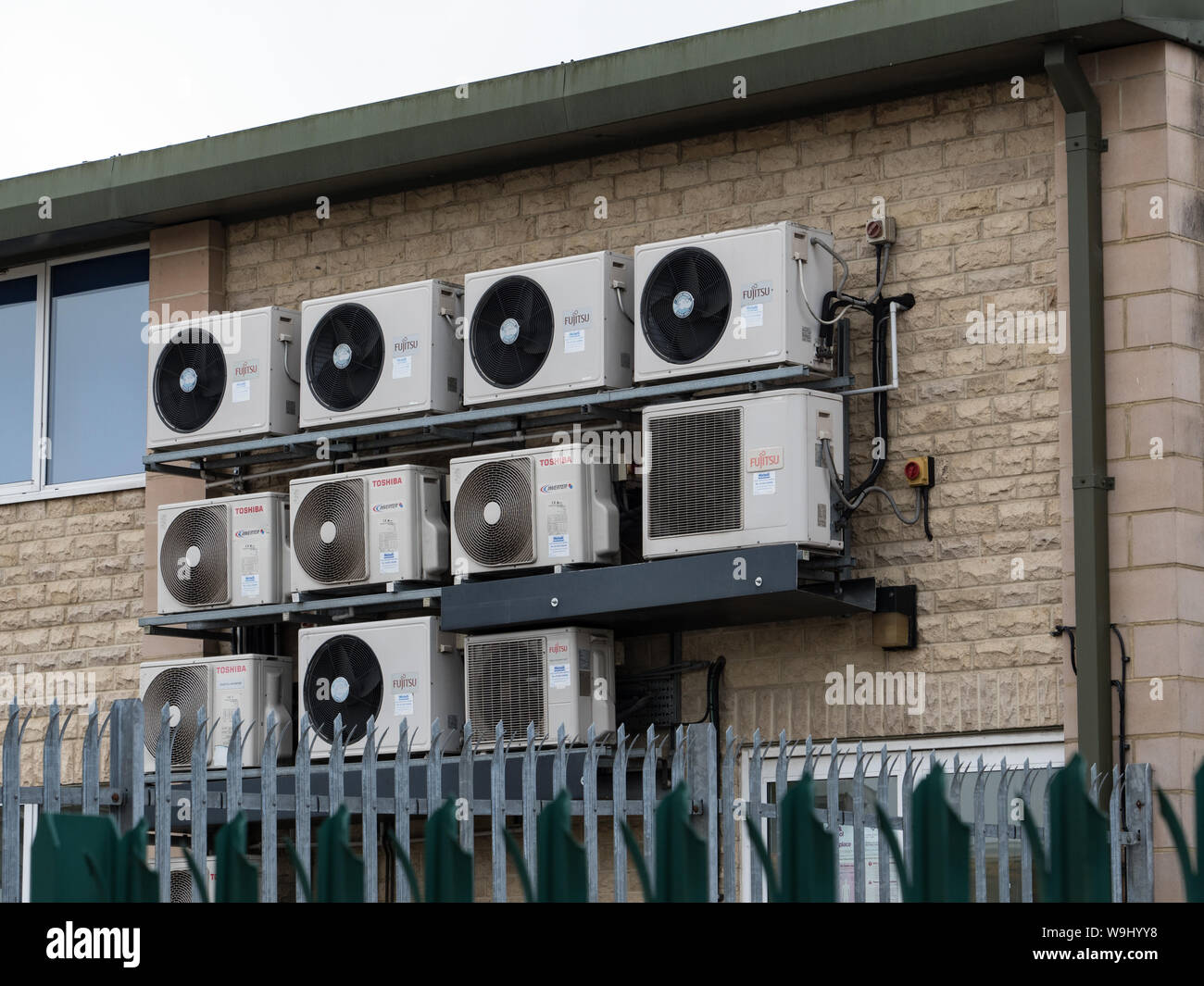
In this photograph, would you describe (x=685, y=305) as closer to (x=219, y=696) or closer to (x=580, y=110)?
(x=580, y=110)

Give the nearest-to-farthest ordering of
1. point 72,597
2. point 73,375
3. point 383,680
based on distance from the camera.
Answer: point 383,680
point 72,597
point 73,375

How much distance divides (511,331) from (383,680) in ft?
6.55

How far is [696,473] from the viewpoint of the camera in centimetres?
966

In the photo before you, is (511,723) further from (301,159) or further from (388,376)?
(301,159)

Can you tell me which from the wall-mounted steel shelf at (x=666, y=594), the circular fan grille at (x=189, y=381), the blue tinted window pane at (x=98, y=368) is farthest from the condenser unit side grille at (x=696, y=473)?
the blue tinted window pane at (x=98, y=368)

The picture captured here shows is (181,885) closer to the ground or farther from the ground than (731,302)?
closer to the ground

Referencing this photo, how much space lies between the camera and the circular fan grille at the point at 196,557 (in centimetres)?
1140

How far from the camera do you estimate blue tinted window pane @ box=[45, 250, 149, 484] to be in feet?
41.8

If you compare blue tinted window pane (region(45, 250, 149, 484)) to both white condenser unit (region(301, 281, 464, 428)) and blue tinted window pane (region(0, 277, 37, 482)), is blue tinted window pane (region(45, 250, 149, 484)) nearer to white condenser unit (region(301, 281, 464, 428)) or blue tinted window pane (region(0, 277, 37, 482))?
blue tinted window pane (region(0, 277, 37, 482))

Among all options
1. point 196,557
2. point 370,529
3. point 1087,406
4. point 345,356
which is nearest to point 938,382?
point 1087,406

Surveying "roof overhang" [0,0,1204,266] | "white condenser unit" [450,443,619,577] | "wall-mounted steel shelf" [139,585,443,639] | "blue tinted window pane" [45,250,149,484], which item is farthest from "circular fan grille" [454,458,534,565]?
"blue tinted window pane" [45,250,149,484]

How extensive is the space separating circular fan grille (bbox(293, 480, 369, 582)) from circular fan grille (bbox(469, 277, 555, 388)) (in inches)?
40.8

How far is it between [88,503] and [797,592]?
5.46 meters
